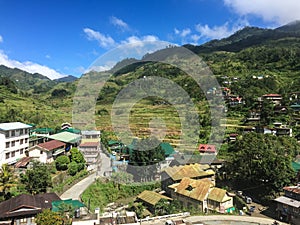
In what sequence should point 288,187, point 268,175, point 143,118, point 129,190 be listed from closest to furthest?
point 288,187, point 268,175, point 129,190, point 143,118

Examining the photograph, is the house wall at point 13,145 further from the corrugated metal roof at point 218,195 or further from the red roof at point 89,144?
the corrugated metal roof at point 218,195

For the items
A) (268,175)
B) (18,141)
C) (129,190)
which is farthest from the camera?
(18,141)

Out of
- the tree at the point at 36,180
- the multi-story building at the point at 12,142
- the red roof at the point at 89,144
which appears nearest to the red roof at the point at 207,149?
the red roof at the point at 89,144

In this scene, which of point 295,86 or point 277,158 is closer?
point 277,158

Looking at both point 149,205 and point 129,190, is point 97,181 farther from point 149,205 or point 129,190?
point 149,205

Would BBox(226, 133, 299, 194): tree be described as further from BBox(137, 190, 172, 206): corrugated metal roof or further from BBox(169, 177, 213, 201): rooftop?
BBox(137, 190, 172, 206): corrugated metal roof

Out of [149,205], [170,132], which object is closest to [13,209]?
[149,205]

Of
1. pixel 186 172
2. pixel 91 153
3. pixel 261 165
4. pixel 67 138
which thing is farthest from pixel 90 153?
pixel 261 165
